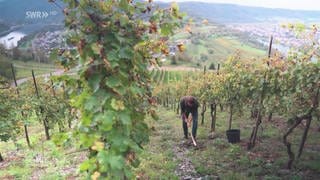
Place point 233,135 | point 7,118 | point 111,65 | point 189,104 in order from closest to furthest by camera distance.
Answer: point 111,65 → point 7,118 → point 189,104 → point 233,135

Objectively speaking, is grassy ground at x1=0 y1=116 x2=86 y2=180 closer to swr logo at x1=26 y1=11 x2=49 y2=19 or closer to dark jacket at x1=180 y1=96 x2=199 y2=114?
dark jacket at x1=180 y1=96 x2=199 y2=114

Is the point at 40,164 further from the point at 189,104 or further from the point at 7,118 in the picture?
the point at 189,104

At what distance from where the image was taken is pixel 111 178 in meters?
3.17

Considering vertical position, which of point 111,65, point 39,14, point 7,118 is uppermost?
point 111,65

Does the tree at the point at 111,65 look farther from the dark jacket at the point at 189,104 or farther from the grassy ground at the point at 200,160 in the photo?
the dark jacket at the point at 189,104

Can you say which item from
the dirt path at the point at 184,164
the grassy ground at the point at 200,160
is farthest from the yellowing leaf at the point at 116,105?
the dirt path at the point at 184,164

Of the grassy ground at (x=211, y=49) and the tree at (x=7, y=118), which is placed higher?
the tree at (x=7, y=118)

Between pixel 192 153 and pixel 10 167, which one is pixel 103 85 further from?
pixel 10 167

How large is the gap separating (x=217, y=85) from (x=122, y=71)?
13.9 metres

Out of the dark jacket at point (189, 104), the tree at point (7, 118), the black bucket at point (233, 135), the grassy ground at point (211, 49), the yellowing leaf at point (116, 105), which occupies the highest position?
the yellowing leaf at point (116, 105)

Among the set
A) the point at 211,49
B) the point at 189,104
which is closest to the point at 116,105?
the point at 189,104

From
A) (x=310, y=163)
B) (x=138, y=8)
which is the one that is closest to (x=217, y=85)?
(x=310, y=163)

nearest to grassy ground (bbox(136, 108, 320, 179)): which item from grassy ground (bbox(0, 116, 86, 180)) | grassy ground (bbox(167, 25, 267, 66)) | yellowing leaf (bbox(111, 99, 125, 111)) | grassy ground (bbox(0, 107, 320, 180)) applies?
grassy ground (bbox(0, 107, 320, 180))

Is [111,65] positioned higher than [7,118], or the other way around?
[111,65]
